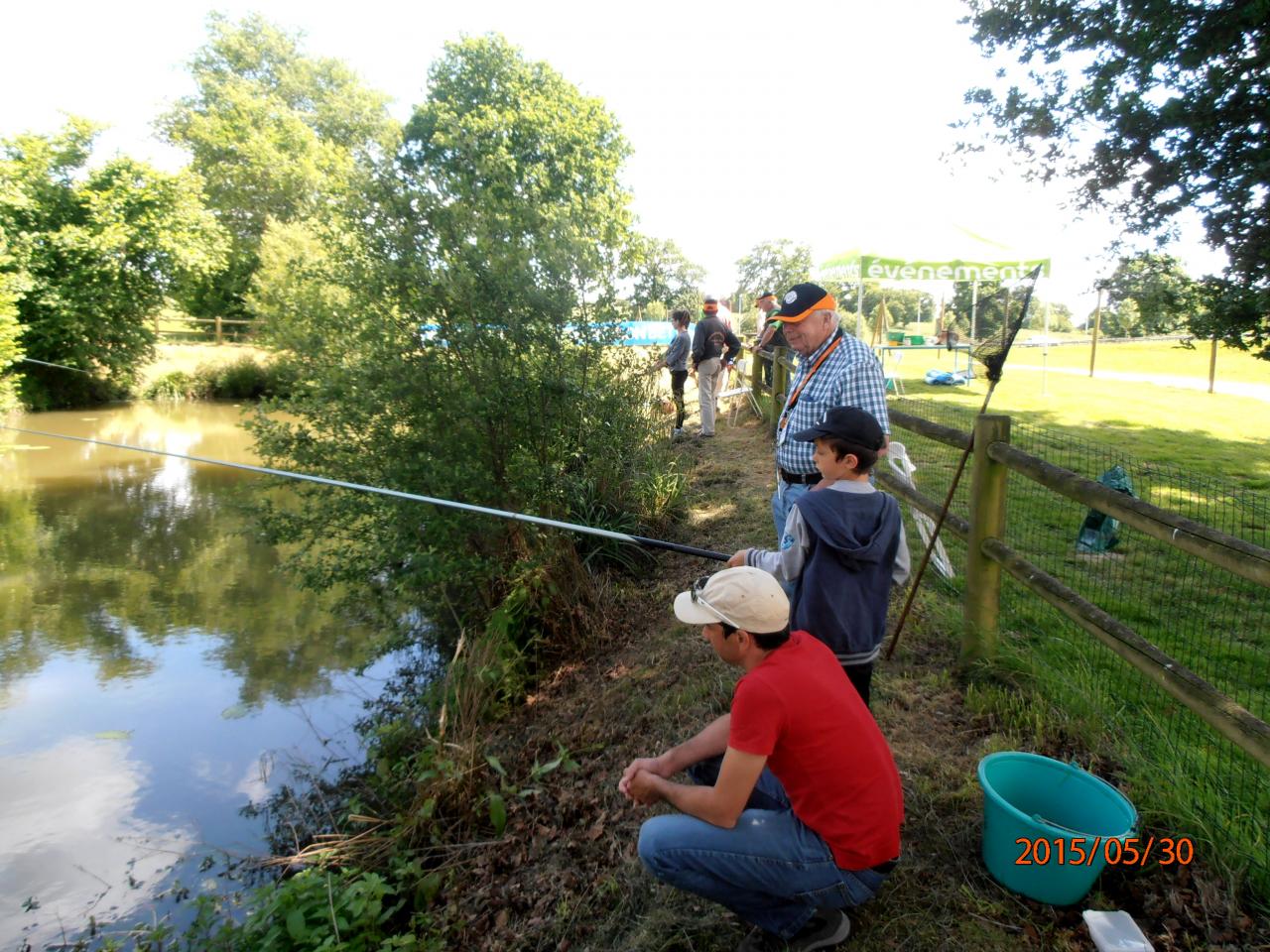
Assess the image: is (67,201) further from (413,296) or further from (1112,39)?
(1112,39)

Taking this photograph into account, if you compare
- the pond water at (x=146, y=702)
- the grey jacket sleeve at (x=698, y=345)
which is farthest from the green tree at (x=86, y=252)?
the grey jacket sleeve at (x=698, y=345)

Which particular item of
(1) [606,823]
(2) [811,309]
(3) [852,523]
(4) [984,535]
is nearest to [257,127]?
(2) [811,309]

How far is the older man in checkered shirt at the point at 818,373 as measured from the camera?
126 inches

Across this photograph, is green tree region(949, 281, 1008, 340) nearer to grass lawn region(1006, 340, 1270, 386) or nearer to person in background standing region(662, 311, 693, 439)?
person in background standing region(662, 311, 693, 439)

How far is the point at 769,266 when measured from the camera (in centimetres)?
4772

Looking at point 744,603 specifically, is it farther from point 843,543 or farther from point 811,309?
point 811,309

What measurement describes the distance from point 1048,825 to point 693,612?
1.24 meters

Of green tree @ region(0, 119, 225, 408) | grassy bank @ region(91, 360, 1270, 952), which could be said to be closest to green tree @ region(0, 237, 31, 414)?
green tree @ region(0, 119, 225, 408)

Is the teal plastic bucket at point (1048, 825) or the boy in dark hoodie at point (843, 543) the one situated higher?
the boy in dark hoodie at point (843, 543)

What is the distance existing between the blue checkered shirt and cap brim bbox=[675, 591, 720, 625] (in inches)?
40.2

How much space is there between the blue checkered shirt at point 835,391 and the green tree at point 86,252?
70.4 ft

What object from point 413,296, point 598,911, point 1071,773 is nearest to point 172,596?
point 413,296

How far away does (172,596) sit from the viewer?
882 cm

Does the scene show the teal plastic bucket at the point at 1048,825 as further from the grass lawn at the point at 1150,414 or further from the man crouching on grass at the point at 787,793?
the grass lawn at the point at 1150,414
